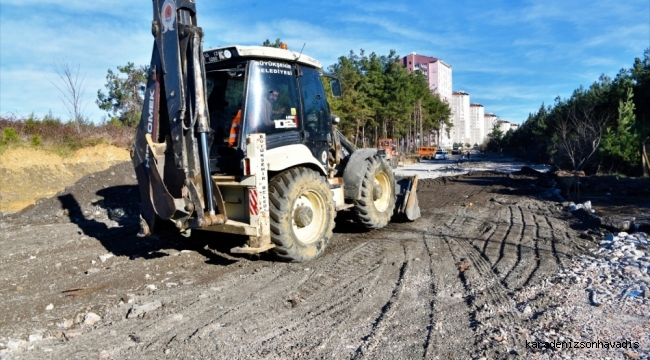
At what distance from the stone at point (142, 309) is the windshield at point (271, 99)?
7.92ft

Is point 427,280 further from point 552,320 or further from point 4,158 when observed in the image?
point 4,158

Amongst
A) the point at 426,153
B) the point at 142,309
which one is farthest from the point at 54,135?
the point at 426,153

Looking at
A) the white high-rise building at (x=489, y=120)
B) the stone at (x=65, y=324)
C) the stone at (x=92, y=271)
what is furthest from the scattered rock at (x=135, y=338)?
the white high-rise building at (x=489, y=120)

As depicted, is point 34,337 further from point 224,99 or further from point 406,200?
point 406,200

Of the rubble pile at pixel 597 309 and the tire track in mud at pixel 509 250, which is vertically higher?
the rubble pile at pixel 597 309

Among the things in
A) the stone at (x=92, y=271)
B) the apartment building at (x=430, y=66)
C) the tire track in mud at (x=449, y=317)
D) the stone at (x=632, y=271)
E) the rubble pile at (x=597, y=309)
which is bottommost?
the tire track in mud at (x=449, y=317)

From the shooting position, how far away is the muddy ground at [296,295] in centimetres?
369

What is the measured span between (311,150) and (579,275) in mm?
3879

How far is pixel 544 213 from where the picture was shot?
33.6ft

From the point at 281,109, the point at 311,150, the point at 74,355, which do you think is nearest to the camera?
the point at 74,355

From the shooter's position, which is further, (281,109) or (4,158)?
(4,158)

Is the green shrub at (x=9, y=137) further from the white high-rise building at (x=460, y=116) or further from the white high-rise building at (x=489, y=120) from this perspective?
the white high-rise building at (x=489, y=120)

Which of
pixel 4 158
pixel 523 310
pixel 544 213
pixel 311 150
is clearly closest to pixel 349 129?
pixel 4 158

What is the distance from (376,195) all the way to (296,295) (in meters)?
3.74
